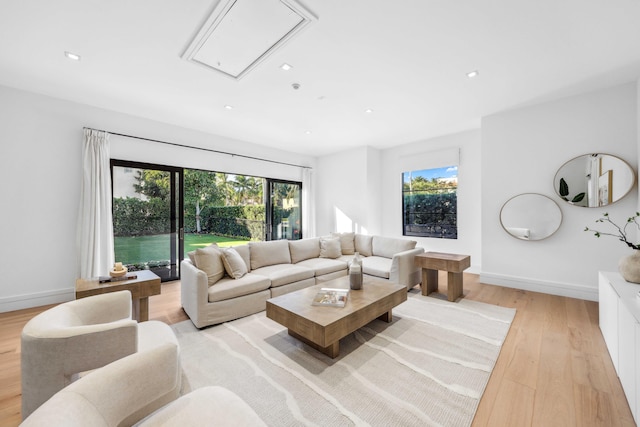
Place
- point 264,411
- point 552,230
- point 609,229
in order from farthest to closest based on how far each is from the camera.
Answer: point 552,230 → point 609,229 → point 264,411

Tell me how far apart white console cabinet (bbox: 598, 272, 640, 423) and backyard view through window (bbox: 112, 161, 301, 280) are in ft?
17.3

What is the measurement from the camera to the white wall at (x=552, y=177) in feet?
10.7

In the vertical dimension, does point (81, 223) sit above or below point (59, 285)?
above

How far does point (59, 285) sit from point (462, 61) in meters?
5.69

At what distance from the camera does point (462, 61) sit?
2.64 metres

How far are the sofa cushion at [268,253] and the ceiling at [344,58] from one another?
2.04 metres

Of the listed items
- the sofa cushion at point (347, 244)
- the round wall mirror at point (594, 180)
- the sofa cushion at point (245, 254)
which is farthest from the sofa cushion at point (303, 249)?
the round wall mirror at point (594, 180)

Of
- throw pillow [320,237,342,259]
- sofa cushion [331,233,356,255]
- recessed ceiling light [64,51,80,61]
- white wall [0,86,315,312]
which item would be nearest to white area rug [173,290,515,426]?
throw pillow [320,237,342,259]

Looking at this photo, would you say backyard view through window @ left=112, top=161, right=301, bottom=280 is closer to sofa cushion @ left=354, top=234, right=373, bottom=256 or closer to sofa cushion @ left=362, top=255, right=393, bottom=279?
sofa cushion @ left=354, top=234, right=373, bottom=256

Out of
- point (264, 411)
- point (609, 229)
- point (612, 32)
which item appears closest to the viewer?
point (264, 411)

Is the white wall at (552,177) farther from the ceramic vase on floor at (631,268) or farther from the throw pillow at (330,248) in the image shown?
the throw pillow at (330,248)

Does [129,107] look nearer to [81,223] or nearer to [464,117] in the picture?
[81,223]

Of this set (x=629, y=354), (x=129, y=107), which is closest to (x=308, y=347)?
(x=629, y=354)

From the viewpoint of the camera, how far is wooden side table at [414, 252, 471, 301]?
339 centimetres
